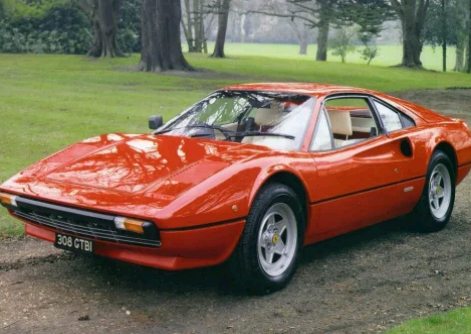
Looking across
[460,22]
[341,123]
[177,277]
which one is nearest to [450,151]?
[341,123]

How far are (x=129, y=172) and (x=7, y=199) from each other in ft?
2.97

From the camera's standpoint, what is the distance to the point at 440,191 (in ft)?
25.3

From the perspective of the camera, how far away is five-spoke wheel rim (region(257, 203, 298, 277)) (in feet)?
18.4

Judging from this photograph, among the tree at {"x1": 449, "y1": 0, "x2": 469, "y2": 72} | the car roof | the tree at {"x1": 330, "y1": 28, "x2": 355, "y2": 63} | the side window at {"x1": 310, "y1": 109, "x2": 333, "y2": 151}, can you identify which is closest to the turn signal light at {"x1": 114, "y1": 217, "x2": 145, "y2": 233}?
the side window at {"x1": 310, "y1": 109, "x2": 333, "y2": 151}

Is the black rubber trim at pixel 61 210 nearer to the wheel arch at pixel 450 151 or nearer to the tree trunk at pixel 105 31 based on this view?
the wheel arch at pixel 450 151

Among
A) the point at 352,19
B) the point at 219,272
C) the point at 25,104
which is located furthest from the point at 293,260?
the point at 352,19

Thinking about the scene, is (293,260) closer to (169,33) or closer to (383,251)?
(383,251)

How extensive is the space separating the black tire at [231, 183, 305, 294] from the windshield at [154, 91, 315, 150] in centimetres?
62

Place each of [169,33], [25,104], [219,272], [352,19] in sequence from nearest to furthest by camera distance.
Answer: [219,272]
[25,104]
[352,19]
[169,33]

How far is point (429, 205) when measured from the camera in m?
7.45

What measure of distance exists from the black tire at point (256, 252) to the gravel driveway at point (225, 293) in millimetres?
102

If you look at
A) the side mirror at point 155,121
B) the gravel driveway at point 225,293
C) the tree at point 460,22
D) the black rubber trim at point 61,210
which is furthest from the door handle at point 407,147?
the tree at point 460,22

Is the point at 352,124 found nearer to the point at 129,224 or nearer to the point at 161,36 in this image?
the point at 129,224

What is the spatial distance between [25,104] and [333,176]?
13160 millimetres
